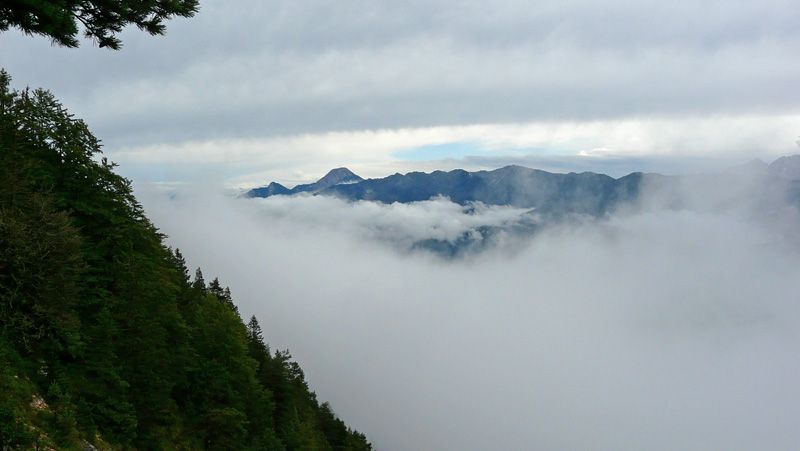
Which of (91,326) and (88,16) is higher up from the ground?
(88,16)

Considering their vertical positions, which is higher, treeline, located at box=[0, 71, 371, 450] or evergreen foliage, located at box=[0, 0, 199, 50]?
evergreen foliage, located at box=[0, 0, 199, 50]

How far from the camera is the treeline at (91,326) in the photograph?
14.8m

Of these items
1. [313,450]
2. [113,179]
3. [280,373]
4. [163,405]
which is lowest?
[313,450]

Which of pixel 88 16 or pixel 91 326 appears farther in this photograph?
pixel 91 326

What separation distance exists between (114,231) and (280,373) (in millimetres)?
26345

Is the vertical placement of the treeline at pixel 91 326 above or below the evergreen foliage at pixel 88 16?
below

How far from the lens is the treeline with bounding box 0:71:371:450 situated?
1479 centimetres

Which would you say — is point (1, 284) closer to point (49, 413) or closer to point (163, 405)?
point (49, 413)

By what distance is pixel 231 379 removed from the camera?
3159cm

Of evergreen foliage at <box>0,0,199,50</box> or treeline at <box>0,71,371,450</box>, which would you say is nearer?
evergreen foliage at <box>0,0,199,50</box>

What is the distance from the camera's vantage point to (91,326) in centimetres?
1889

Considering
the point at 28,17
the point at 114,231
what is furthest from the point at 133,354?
the point at 28,17

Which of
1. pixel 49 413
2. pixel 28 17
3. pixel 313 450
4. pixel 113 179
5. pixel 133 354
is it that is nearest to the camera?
pixel 28 17

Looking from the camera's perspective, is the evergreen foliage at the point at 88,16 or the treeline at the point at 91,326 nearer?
the evergreen foliage at the point at 88,16
